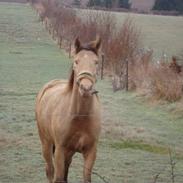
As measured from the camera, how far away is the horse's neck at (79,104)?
773cm

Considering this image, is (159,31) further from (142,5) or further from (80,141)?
(80,141)

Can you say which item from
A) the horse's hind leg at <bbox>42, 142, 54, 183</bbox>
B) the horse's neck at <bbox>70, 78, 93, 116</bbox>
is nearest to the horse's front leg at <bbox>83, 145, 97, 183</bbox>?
the horse's neck at <bbox>70, 78, 93, 116</bbox>

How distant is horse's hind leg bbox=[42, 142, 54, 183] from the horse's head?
1778mm

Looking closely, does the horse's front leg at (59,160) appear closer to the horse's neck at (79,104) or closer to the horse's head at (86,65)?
the horse's neck at (79,104)

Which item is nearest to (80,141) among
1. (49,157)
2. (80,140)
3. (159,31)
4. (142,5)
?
(80,140)

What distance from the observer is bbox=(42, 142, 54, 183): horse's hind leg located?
9164 mm

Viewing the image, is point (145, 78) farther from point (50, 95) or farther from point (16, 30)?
point (16, 30)

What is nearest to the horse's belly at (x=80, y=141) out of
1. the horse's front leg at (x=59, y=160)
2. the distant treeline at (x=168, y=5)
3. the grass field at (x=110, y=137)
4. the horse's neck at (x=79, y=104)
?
the horse's front leg at (x=59, y=160)

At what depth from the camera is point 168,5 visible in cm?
7156

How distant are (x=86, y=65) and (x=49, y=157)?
219cm

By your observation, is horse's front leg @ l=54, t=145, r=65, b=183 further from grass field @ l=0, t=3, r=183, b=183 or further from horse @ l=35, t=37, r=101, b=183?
grass field @ l=0, t=3, r=183, b=183

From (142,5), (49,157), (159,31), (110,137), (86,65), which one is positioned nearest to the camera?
(86,65)

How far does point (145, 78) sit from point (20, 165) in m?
11.1

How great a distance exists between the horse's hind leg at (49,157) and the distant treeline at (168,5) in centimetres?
5751
